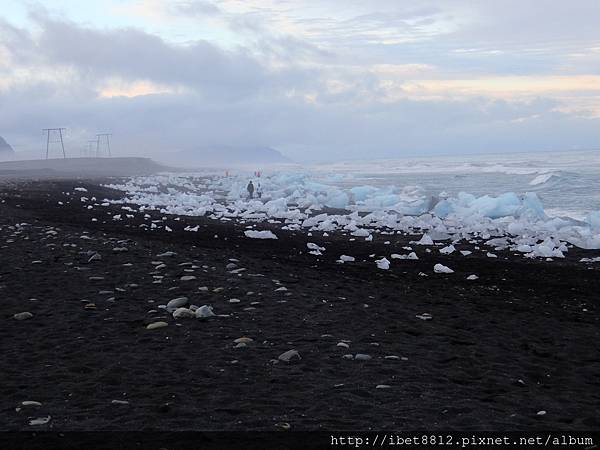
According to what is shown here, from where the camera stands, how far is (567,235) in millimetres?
14859

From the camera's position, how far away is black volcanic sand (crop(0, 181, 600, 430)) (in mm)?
3846

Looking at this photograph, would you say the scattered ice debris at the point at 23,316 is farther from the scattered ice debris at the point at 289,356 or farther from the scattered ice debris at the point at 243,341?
the scattered ice debris at the point at 289,356

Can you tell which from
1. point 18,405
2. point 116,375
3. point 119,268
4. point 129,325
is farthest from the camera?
point 119,268

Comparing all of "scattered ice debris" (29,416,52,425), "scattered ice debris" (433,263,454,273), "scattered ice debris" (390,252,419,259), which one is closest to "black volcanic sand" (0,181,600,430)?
"scattered ice debris" (29,416,52,425)

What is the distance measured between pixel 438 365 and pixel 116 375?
2579mm

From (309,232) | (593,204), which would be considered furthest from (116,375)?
(593,204)

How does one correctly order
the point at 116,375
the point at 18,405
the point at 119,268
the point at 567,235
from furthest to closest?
the point at 567,235 < the point at 119,268 < the point at 116,375 < the point at 18,405

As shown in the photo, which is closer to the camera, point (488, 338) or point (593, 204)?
point (488, 338)

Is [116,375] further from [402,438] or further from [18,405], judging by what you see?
[402,438]

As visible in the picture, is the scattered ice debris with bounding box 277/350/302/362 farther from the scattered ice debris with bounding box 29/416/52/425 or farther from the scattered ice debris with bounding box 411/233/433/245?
the scattered ice debris with bounding box 411/233/433/245

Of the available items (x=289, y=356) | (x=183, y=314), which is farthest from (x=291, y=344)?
(x=183, y=314)

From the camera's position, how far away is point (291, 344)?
536 centimetres

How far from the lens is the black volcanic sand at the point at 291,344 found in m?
3.85

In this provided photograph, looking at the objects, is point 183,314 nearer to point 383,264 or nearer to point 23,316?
point 23,316
